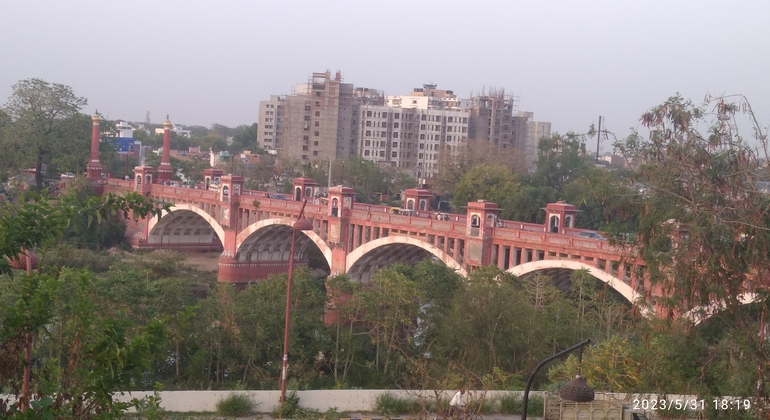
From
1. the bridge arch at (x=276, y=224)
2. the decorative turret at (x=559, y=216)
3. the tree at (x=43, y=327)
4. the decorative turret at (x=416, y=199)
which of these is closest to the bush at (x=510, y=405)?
the tree at (x=43, y=327)

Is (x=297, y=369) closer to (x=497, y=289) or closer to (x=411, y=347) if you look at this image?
(x=411, y=347)

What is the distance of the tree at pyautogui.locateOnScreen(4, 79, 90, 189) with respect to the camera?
55844 mm

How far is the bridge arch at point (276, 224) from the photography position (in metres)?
41.2

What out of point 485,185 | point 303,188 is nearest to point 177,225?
point 303,188

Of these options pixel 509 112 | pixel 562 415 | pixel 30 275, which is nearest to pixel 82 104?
pixel 509 112

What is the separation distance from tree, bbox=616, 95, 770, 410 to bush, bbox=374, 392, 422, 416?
4.36 meters

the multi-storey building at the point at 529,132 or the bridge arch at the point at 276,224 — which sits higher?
the multi-storey building at the point at 529,132

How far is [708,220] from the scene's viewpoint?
502 inches

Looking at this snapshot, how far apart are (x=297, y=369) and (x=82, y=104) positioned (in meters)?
41.3

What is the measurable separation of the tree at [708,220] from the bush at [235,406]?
653cm

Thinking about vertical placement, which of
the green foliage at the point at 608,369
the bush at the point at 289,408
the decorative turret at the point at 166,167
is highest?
the decorative turret at the point at 166,167

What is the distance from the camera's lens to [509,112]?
300ft

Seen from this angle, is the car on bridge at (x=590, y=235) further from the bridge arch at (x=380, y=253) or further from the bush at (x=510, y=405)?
the bush at (x=510, y=405)

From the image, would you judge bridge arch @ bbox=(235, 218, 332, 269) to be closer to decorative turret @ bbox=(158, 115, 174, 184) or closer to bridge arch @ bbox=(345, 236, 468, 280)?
bridge arch @ bbox=(345, 236, 468, 280)
